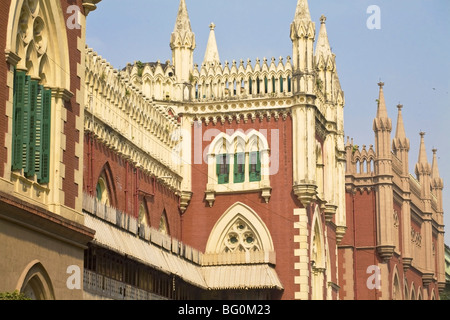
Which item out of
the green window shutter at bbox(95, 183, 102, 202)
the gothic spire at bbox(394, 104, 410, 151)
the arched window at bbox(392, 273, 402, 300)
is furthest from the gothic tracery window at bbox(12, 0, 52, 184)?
the gothic spire at bbox(394, 104, 410, 151)

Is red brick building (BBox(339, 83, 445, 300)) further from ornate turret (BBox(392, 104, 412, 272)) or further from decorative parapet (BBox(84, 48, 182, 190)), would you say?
decorative parapet (BBox(84, 48, 182, 190))

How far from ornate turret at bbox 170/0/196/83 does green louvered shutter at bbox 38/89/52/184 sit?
25511mm

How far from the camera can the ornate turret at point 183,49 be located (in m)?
49.5

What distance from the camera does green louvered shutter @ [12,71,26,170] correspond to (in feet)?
73.7

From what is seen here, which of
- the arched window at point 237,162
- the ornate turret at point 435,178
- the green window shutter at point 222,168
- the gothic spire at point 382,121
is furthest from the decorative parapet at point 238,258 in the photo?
the ornate turret at point 435,178

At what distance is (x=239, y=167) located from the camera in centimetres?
4878

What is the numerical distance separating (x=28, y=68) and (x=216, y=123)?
2575 centimetres

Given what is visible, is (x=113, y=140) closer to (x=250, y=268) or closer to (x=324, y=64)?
(x=250, y=268)

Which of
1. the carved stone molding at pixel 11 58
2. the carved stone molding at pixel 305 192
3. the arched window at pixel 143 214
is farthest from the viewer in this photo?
the carved stone molding at pixel 305 192

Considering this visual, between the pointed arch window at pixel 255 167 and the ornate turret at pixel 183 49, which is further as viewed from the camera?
the ornate turret at pixel 183 49

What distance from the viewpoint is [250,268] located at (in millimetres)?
46844

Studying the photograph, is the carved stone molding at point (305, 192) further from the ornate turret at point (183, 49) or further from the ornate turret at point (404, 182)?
the ornate turret at point (404, 182)

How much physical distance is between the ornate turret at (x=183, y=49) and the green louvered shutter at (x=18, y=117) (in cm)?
2642

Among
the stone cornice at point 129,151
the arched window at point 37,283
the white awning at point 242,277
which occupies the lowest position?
the arched window at point 37,283
